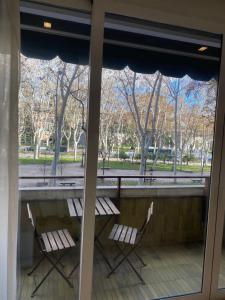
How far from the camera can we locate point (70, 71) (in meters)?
1.70

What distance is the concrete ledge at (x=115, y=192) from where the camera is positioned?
178 cm

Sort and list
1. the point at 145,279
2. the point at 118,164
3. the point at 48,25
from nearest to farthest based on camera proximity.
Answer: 1. the point at 48,25
2. the point at 118,164
3. the point at 145,279

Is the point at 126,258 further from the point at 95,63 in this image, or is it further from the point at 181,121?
the point at 95,63

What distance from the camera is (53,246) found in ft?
6.19

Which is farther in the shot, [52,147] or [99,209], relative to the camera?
[99,209]

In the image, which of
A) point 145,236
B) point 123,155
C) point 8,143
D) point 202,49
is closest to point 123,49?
point 202,49

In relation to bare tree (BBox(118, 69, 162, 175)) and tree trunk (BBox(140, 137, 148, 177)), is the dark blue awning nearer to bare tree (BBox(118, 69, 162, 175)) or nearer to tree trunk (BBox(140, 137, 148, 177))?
bare tree (BBox(118, 69, 162, 175))

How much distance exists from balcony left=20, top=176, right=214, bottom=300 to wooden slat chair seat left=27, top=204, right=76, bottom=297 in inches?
1.5

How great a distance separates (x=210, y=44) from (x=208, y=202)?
1.28 meters

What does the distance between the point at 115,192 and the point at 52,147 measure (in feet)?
2.30

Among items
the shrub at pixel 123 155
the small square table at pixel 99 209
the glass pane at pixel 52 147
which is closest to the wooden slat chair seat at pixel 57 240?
the glass pane at pixel 52 147

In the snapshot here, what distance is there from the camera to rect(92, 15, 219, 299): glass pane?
6.16ft

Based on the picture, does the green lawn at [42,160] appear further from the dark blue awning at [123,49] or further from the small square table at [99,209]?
the dark blue awning at [123,49]

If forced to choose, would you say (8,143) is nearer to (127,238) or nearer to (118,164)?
(118,164)
